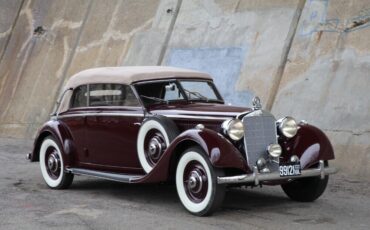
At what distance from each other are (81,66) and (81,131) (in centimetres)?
835

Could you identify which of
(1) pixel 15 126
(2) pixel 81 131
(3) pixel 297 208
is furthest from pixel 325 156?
(1) pixel 15 126

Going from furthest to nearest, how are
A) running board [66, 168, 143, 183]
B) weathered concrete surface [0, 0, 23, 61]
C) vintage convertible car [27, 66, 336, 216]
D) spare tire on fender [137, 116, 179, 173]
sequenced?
weathered concrete surface [0, 0, 23, 61]
running board [66, 168, 143, 183]
spare tire on fender [137, 116, 179, 173]
vintage convertible car [27, 66, 336, 216]

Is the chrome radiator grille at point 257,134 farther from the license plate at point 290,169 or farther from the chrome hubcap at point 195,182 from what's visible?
the chrome hubcap at point 195,182

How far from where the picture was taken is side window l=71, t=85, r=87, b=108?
7.88 m

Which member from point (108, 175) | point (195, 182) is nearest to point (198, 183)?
point (195, 182)

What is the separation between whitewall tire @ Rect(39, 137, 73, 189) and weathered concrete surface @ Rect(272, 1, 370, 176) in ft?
12.6

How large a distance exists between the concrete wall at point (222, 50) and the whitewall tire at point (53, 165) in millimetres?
3849

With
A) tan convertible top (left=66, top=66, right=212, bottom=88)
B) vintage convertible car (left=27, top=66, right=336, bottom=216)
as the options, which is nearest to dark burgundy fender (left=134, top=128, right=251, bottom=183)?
vintage convertible car (left=27, top=66, right=336, bottom=216)

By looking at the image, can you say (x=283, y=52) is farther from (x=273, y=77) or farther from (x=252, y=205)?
(x=252, y=205)

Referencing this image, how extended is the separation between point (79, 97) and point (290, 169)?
3.27m

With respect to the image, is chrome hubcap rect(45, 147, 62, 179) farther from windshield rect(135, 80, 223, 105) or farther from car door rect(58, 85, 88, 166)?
windshield rect(135, 80, 223, 105)

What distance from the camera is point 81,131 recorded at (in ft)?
24.8

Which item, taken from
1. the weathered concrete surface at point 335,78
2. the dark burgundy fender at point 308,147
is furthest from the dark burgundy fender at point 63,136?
the weathered concrete surface at point 335,78

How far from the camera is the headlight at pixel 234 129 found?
5859 mm
